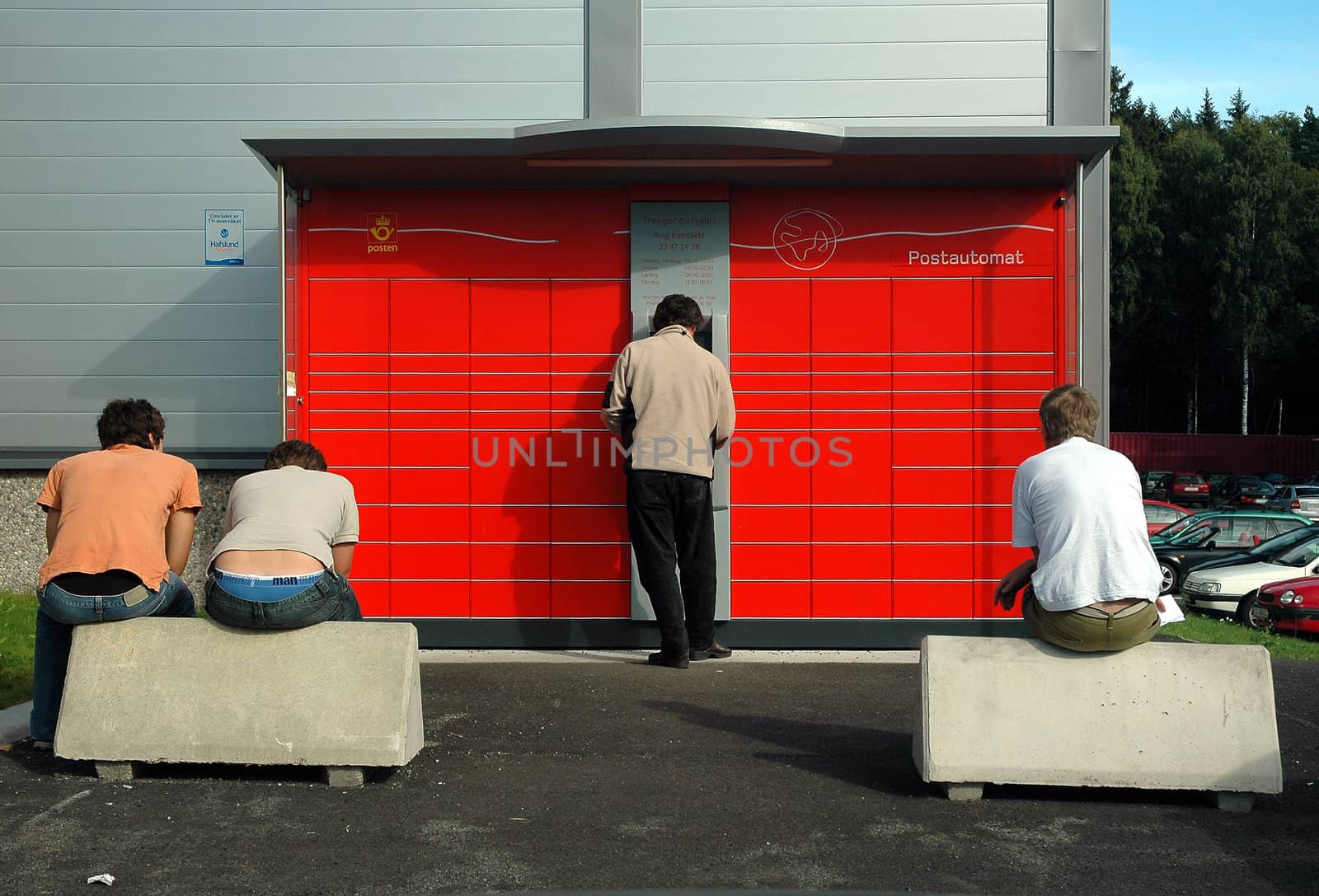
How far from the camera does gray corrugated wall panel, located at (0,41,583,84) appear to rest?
935 cm

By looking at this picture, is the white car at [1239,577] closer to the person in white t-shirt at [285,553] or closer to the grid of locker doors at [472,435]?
the grid of locker doors at [472,435]

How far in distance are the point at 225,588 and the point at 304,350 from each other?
3.23 meters

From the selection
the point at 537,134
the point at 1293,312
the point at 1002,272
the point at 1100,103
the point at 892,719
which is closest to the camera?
the point at 892,719

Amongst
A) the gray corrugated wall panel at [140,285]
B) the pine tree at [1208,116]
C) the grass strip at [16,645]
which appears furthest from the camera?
the pine tree at [1208,116]

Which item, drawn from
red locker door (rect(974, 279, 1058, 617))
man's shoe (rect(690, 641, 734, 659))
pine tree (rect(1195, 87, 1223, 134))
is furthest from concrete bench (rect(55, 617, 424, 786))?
pine tree (rect(1195, 87, 1223, 134))

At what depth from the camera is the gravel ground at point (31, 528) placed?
933cm

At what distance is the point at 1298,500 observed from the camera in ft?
119

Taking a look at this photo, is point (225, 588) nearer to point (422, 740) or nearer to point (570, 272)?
point (422, 740)

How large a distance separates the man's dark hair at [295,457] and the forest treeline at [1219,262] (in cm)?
4842

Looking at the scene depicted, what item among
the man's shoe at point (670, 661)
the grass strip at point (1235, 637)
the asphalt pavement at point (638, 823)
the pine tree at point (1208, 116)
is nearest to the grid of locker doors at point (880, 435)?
the man's shoe at point (670, 661)

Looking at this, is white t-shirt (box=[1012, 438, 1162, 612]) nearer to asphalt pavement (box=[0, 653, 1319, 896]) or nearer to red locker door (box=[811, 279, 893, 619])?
asphalt pavement (box=[0, 653, 1319, 896])

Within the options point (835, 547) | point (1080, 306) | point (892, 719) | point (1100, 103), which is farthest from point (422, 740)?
point (1100, 103)

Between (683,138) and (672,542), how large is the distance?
2163 mm

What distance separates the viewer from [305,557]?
16.7 feet
